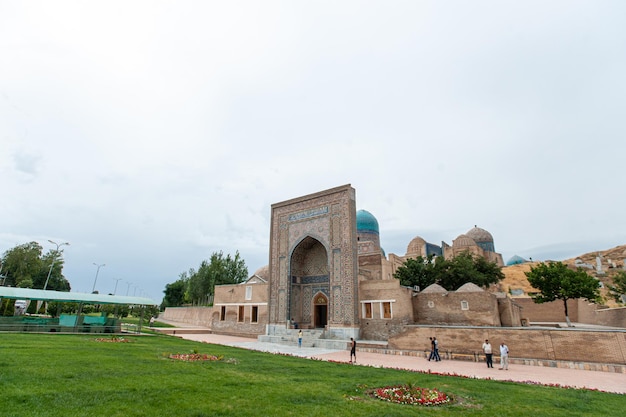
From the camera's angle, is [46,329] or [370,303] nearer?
[46,329]

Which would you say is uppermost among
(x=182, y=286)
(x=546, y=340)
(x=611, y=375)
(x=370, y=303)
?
(x=182, y=286)

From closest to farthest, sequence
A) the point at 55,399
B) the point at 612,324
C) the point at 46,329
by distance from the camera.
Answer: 1. the point at 55,399
2. the point at 46,329
3. the point at 612,324

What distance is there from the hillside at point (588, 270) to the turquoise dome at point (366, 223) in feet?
61.4

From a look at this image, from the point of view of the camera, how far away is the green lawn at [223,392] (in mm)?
5629

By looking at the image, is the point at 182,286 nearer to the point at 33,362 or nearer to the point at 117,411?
the point at 33,362

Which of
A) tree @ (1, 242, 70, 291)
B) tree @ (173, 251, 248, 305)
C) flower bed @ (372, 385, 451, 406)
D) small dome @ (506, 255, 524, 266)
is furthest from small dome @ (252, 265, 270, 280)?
small dome @ (506, 255, 524, 266)

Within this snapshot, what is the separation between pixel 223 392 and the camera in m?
6.92

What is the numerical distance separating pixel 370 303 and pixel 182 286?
45.8 metres

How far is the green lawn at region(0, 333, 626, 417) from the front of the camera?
18.5 feet

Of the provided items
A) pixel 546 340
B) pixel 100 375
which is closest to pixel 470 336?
pixel 546 340

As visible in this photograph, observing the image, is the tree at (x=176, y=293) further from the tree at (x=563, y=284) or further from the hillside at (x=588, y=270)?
the tree at (x=563, y=284)

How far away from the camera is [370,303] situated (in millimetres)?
21594

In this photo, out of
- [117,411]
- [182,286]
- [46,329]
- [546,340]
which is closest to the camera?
[117,411]

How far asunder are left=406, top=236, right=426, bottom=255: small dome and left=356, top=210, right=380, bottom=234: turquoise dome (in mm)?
13875
